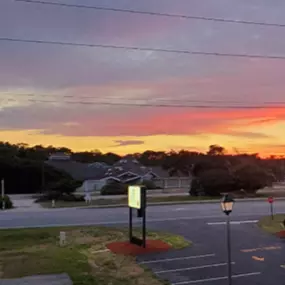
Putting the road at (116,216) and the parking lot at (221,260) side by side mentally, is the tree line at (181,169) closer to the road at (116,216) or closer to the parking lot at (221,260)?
the road at (116,216)

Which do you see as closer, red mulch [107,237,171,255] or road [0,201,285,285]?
road [0,201,285,285]

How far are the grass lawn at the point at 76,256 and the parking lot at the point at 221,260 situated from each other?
2.39ft

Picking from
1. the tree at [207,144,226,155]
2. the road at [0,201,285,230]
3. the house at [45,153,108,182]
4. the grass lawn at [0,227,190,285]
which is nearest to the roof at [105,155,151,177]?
the house at [45,153,108,182]

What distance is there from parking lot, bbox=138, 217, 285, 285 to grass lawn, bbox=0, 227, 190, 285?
0.73m

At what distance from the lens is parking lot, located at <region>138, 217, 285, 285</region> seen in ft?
43.0

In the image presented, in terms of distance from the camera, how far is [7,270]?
14.0 meters

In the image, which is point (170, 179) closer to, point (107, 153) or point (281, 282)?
point (107, 153)

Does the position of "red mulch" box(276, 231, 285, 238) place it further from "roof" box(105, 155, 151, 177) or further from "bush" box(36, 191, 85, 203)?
"roof" box(105, 155, 151, 177)

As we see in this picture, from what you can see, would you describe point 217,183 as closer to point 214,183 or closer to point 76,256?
point 214,183

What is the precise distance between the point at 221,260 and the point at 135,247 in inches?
147

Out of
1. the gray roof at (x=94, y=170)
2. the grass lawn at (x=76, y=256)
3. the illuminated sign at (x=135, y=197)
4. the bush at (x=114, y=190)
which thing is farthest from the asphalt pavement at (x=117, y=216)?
the gray roof at (x=94, y=170)

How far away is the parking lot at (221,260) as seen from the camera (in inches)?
516

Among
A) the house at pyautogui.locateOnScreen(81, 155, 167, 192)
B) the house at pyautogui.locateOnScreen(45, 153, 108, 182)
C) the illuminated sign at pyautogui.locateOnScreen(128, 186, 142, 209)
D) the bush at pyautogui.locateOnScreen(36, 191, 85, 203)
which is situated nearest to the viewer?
the illuminated sign at pyautogui.locateOnScreen(128, 186, 142, 209)

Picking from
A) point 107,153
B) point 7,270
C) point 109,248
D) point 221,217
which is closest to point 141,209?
point 109,248
